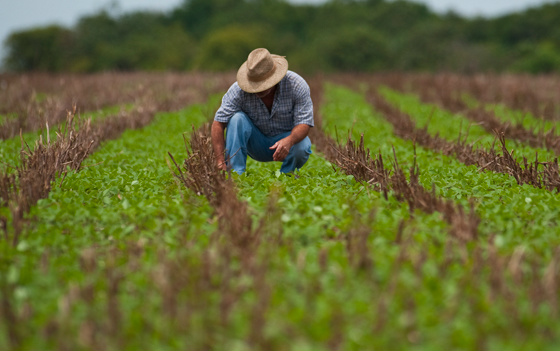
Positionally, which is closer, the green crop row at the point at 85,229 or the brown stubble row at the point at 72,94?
the green crop row at the point at 85,229

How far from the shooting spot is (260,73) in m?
4.73

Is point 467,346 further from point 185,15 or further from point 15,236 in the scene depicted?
point 185,15

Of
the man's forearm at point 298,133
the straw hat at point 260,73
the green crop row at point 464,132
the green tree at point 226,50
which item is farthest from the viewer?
the green tree at point 226,50

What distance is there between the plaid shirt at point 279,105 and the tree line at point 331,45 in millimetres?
41501

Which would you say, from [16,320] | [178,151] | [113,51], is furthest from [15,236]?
[113,51]

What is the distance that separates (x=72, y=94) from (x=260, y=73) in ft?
32.7

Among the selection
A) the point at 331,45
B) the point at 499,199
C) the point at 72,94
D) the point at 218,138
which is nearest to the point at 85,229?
the point at 218,138

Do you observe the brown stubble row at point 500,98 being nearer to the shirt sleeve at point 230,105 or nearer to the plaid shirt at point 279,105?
A: the plaid shirt at point 279,105

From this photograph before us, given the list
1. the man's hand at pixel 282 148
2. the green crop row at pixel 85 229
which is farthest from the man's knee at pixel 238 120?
the green crop row at pixel 85 229

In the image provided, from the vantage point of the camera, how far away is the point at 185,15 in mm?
77375

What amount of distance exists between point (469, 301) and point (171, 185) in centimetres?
288

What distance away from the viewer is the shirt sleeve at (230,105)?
509cm

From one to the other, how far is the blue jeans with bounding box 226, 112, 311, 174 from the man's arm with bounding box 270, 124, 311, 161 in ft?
0.98

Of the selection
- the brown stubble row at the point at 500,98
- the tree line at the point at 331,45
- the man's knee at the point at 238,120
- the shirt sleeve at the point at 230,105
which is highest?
the shirt sleeve at the point at 230,105
